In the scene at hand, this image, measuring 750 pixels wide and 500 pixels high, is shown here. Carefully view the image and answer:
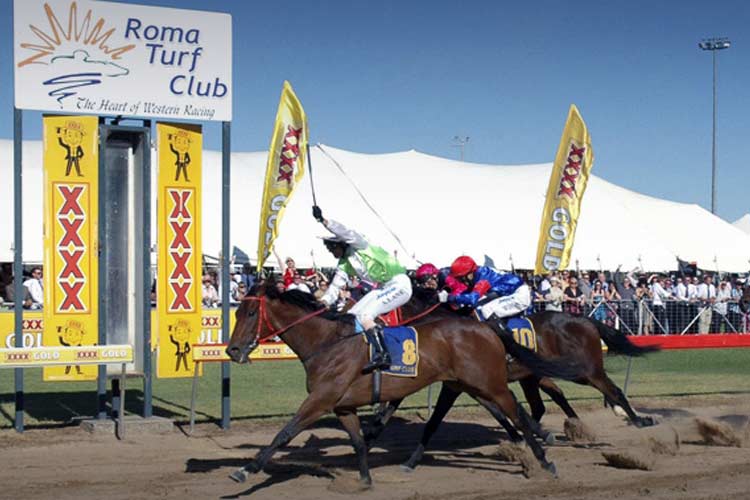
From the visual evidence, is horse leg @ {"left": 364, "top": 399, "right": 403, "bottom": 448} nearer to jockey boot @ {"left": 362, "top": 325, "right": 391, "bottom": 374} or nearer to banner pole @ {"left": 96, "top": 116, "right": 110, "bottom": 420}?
jockey boot @ {"left": 362, "top": 325, "right": 391, "bottom": 374}

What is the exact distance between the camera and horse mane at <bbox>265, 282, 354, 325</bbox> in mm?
9438

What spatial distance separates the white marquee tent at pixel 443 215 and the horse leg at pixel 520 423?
1956 cm

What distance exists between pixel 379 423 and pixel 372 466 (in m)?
0.62

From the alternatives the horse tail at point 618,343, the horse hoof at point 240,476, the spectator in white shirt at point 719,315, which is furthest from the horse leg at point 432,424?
the spectator in white shirt at point 719,315

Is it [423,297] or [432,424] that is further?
[423,297]

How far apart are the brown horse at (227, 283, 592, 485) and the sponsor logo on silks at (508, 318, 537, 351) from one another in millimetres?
1407

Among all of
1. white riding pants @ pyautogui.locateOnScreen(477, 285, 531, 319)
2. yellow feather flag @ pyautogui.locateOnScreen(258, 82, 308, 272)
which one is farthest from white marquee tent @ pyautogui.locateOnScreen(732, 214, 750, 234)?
white riding pants @ pyautogui.locateOnScreen(477, 285, 531, 319)

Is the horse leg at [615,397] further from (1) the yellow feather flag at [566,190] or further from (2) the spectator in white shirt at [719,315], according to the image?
(2) the spectator in white shirt at [719,315]

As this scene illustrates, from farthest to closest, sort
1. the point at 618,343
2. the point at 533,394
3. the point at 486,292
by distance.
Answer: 1. the point at 618,343
2. the point at 533,394
3. the point at 486,292

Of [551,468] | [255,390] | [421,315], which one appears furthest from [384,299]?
[255,390]

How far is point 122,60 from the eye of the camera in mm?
11867

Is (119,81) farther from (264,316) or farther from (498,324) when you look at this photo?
(498,324)

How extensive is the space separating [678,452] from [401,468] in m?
2.99

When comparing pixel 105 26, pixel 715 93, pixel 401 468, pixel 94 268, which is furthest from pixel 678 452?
pixel 715 93
